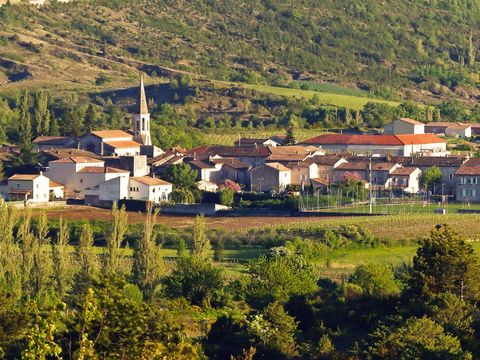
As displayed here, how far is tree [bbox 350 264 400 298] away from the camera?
3598 centimetres

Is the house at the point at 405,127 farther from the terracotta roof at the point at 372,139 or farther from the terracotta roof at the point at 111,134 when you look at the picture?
the terracotta roof at the point at 111,134

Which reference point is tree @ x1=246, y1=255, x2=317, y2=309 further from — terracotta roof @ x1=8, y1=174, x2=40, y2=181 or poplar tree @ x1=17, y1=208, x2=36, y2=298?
Result: terracotta roof @ x1=8, y1=174, x2=40, y2=181

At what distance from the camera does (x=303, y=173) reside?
66438mm

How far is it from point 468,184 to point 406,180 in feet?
10.2

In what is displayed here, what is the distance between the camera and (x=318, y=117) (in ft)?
299

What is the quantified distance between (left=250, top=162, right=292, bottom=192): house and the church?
6.11m

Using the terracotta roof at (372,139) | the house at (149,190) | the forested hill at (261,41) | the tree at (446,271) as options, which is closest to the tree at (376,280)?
the tree at (446,271)

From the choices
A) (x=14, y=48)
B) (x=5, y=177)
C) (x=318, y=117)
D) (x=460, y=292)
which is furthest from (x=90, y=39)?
(x=460, y=292)

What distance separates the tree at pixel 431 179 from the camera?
214ft

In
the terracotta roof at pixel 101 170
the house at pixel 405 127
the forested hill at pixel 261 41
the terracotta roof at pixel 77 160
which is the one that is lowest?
the terracotta roof at pixel 101 170

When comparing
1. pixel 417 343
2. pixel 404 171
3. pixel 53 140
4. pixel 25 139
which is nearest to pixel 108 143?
pixel 53 140

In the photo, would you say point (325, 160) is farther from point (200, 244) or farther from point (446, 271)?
point (446, 271)

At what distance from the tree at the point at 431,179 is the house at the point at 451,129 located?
19.5 metres

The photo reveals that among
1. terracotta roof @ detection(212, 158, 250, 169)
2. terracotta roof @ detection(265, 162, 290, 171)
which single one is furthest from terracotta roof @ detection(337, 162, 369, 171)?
terracotta roof @ detection(212, 158, 250, 169)
